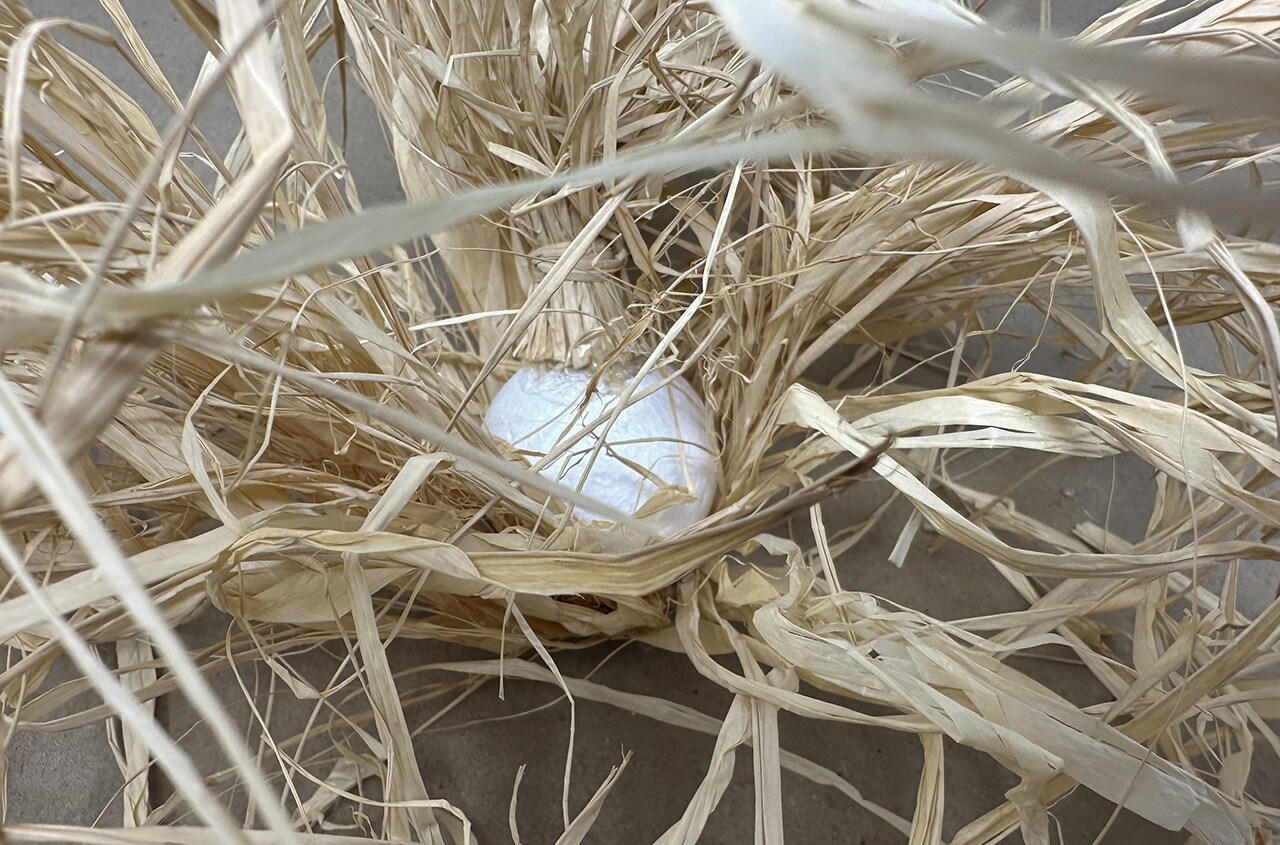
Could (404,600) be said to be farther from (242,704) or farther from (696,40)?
(696,40)

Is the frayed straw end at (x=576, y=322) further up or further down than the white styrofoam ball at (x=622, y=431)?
further up

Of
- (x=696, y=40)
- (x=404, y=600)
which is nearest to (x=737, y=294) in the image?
(x=696, y=40)

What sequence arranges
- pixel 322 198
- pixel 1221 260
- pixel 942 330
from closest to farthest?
pixel 1221 260 → pixel 322 198 → pixel 942 330

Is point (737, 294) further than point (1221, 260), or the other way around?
point (737, 294)

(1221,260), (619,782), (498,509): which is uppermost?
(1221,260)

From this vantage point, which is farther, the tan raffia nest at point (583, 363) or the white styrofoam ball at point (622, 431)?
the white styrofoam ball at point (622, 431)
